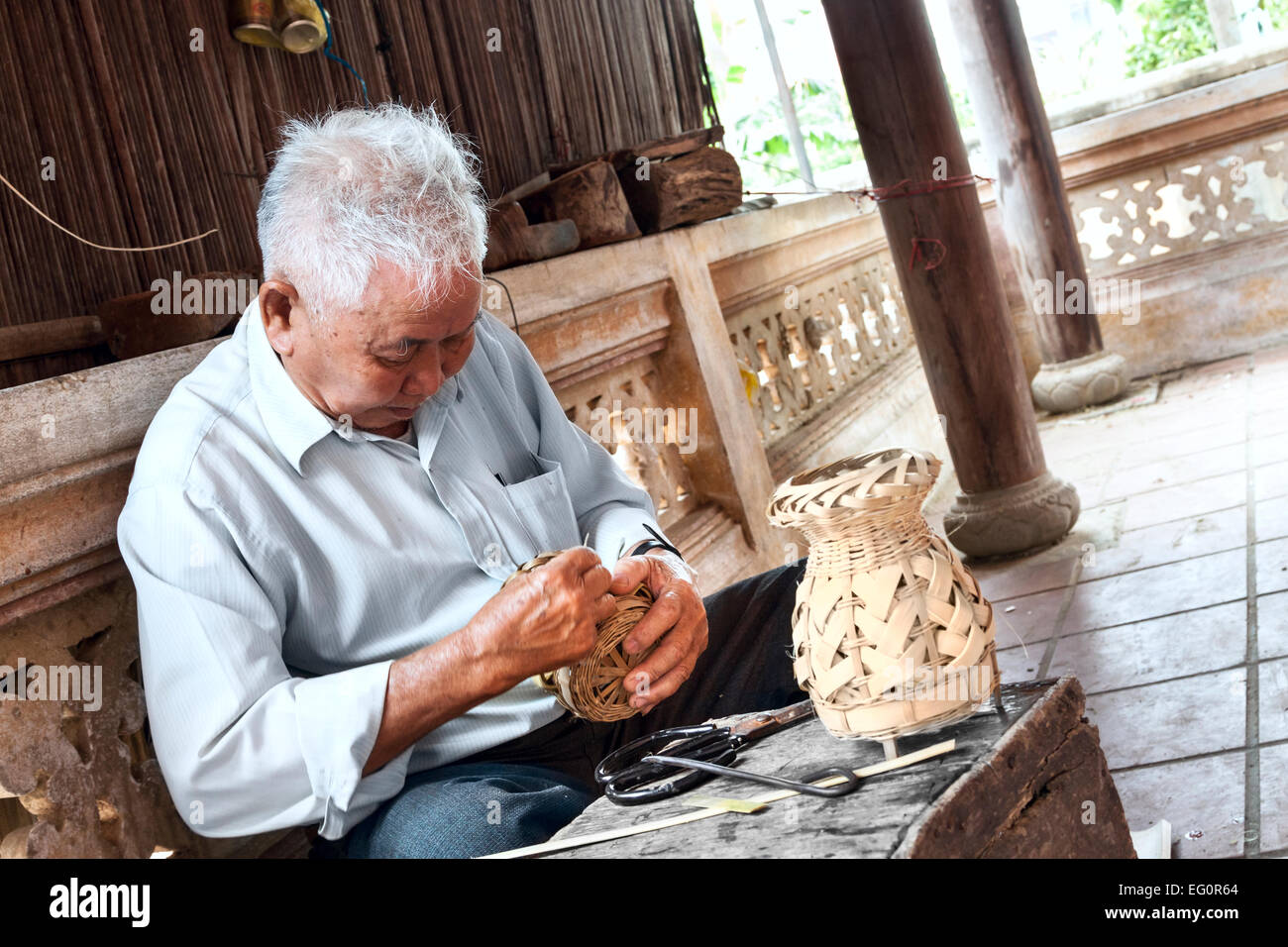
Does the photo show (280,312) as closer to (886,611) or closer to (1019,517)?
(886,611)

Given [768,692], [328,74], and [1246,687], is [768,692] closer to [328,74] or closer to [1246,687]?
[1246,687]

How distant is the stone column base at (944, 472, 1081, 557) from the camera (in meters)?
4.29

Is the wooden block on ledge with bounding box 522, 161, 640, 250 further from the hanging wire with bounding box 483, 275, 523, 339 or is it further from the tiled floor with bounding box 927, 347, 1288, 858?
the tiled floor with bounding box 927, 347, 1288, 858

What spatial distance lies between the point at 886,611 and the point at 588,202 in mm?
2326

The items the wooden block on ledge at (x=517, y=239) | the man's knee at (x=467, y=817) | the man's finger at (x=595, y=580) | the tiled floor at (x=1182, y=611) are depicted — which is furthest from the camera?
the wooden block on ledge at (x=517, y=239)

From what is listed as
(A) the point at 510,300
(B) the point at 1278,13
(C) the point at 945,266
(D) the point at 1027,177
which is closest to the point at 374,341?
(A) the point at 510,300

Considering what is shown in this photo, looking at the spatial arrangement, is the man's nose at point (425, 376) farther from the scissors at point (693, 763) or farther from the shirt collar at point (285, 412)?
the scissors at point (693, 763)

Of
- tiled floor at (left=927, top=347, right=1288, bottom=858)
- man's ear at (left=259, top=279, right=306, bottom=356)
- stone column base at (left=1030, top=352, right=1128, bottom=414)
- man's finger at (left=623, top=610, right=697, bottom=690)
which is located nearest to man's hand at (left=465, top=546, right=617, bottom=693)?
man's finger at (left=623, top=610, right=697, bottom=690)

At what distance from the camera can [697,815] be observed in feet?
4.76

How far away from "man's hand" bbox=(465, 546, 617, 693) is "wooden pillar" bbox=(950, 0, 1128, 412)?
16.1 ft

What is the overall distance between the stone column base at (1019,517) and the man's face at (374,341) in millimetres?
2725

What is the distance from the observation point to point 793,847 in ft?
4.23

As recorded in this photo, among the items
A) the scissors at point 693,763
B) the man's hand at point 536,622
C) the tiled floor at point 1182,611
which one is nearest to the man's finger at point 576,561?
the man's hand at point 536,622

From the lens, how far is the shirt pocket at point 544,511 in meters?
2.21
